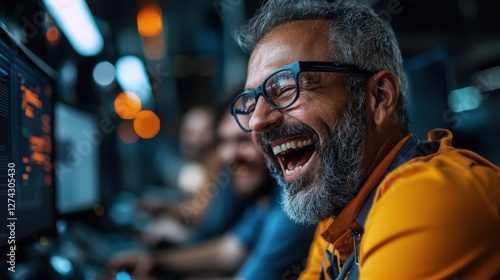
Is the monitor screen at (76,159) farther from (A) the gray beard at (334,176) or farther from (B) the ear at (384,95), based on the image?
(B) the ear at (384,95)

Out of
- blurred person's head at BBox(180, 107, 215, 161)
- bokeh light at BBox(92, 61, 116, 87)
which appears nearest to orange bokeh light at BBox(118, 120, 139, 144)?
blurred person's head at BBox(180, 107, 215, 161)

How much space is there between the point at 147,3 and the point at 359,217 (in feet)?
14.5

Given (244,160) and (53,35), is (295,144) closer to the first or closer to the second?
(244,160)

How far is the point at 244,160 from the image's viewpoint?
6.68ft

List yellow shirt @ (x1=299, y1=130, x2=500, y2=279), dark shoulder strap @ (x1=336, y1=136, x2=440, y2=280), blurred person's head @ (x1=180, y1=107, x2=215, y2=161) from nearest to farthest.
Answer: yellow shirt @ (x1=299, y1=130, x2=500, y2=279), dark shoulder strap @ (x1=336, y1=136, x2=440, y2=280), blurred person's head @ (x1=180, y1=107, x2=215, y2=161)

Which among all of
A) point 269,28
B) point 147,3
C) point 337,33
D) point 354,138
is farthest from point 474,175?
point 147,3

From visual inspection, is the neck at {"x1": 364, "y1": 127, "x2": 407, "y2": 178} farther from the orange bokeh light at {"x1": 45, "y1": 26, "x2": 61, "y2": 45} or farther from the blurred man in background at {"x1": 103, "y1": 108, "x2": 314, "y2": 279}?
the orange bokeh light at {"x1": 45, "y1": 26, "x2": 61, "y2": 45}

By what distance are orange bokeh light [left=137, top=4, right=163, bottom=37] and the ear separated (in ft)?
14.2

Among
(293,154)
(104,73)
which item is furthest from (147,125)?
(293,154)

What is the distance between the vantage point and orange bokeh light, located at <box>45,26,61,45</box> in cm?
183

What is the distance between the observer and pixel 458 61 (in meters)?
1.72

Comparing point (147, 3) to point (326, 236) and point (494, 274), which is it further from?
point (494, 274)

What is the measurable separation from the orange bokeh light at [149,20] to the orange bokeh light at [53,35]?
3072 millimetres

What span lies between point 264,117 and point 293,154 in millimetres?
127
